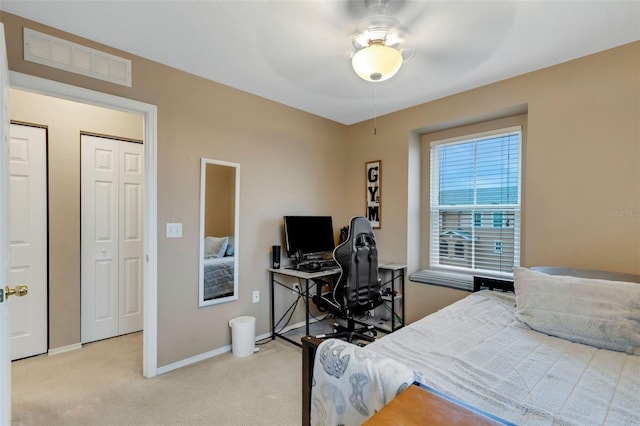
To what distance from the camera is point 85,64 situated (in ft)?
6.89

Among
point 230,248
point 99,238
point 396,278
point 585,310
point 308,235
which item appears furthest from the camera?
point 396,278

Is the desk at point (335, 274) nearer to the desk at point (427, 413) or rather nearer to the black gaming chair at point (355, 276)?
the black gaming chair at point (355, 276)

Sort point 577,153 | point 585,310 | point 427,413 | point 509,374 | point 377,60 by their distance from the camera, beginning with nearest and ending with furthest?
point 427,413, point 509,374, point 585,310, point 377,60, point 577,153

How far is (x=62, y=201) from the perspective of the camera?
9.28ft

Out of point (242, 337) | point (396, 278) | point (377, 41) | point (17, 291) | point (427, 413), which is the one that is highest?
point (377, 41)

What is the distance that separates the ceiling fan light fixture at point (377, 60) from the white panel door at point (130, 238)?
2729 millimetres

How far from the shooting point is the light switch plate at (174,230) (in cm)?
251

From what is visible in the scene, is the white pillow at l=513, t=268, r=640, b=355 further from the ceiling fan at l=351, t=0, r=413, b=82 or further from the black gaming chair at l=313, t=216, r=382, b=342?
the ceiling fan at l=351, t=0, r=413, b=82

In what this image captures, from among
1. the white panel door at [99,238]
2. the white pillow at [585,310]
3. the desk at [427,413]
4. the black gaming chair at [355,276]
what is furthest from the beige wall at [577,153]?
the white panel door at [99,238]

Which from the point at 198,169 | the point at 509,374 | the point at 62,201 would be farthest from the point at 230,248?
the point at 509,374

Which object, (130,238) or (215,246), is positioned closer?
(215,246)

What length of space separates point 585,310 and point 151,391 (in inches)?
111

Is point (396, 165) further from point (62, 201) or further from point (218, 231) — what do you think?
point (62, 201)

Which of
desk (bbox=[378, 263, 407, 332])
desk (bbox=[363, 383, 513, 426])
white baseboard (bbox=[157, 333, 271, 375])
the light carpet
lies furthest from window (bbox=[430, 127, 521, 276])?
desk (bbox=[363, 383, 513, 426])
